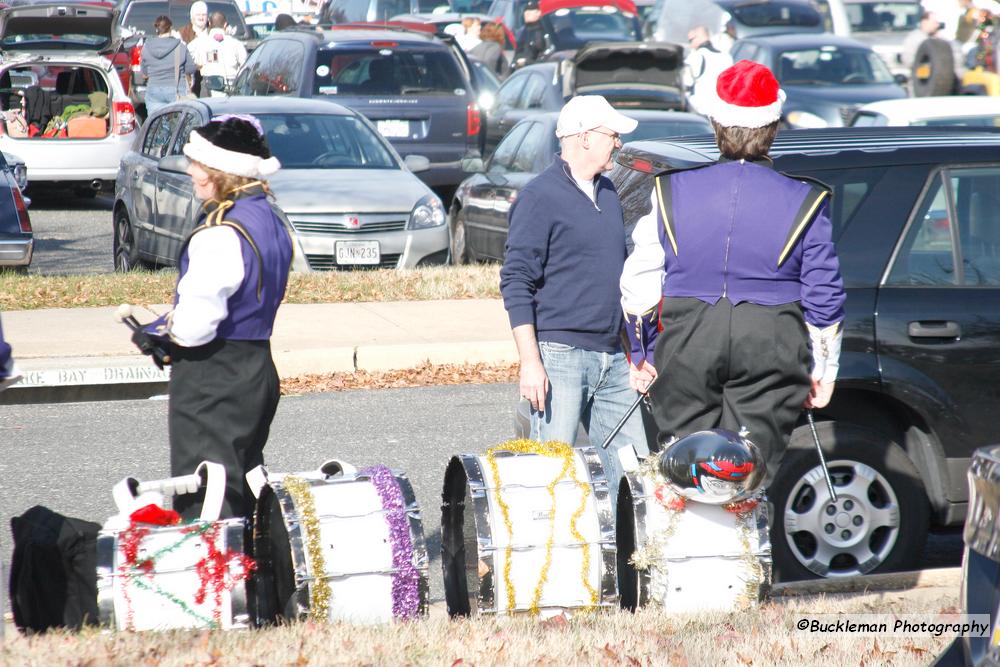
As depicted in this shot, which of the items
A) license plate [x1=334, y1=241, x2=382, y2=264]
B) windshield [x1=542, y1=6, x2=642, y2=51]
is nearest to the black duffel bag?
license plate [x1=334, y1=241, x2=382, y2=264]

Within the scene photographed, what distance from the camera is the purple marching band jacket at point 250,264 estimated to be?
4344mm

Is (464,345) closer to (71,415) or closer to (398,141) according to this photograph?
(71,415)

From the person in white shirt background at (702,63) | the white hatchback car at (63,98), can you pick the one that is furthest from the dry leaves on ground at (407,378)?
the person in white shirt background at (702,63)

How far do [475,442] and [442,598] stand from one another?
7.83 feet

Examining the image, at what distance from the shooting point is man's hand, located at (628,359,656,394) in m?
4.56

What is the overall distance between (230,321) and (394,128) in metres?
11.5

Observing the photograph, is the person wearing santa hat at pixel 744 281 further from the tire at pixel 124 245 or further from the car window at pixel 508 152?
the tire at pixel 124 245

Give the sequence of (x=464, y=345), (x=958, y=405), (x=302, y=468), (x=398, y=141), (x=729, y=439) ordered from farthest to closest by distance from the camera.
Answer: (x=398, y=141) < (x=464, y=345) < (x=302, y=468) < (x=958, y=405) < (x=729, y=439)

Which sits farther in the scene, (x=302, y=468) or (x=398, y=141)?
(x=398, y=141)

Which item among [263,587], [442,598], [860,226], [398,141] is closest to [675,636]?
[263,587]

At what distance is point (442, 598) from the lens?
5.37 m

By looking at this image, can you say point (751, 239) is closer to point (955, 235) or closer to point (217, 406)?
point (955, 235)

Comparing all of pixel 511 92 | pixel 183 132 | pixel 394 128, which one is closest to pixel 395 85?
pixel 394 128

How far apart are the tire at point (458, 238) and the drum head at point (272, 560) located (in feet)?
29.1
